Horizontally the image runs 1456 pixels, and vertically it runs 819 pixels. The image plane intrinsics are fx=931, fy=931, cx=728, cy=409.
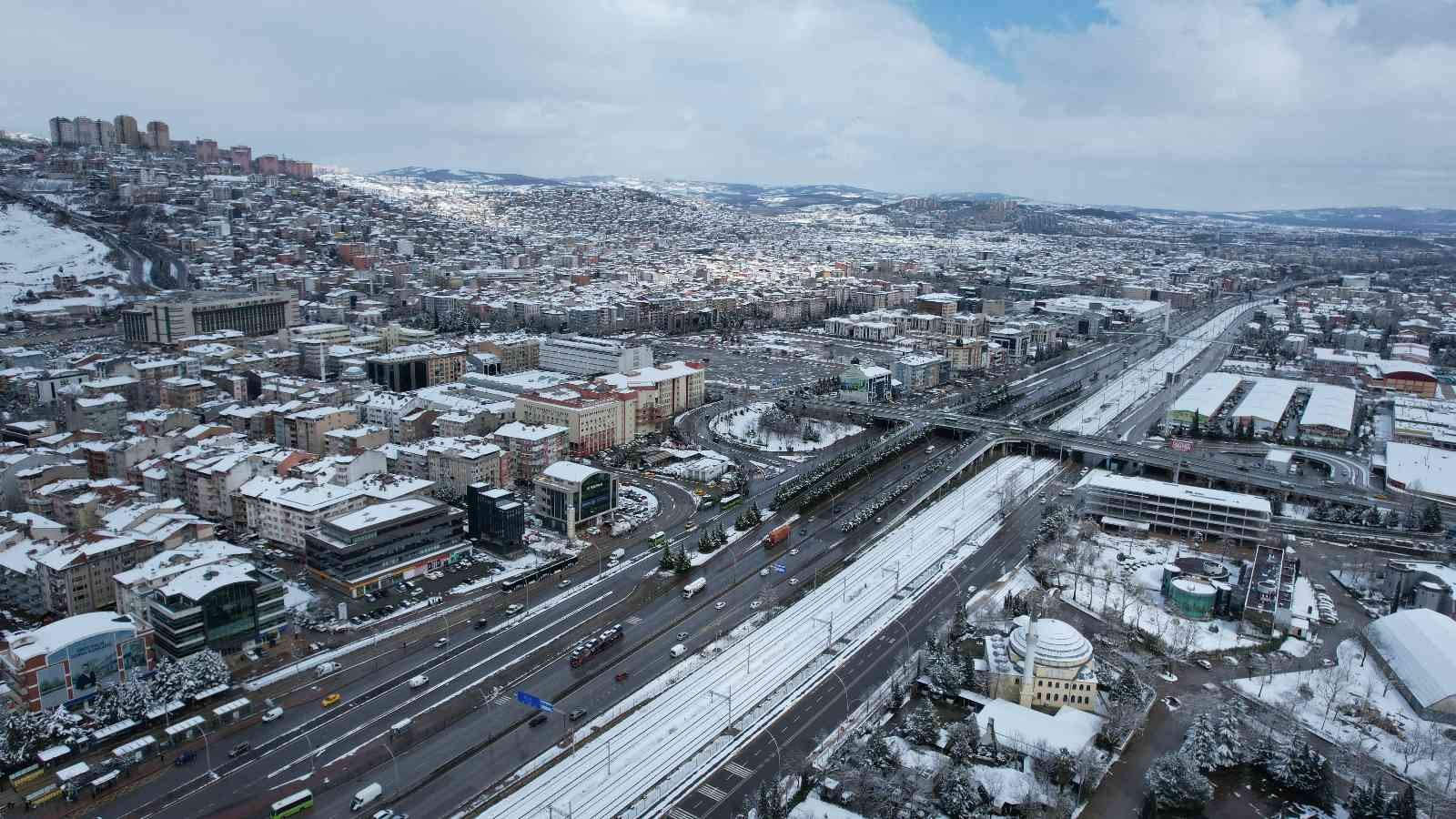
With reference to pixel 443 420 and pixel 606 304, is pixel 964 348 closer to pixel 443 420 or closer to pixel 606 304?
pixel 606 304

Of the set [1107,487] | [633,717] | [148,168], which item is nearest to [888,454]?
[1107,487]

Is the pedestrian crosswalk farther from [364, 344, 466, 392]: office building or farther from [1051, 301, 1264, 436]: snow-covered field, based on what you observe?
[364, 344, 466, 392]: office building

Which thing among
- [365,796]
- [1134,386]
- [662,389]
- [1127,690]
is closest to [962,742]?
[1127,690]

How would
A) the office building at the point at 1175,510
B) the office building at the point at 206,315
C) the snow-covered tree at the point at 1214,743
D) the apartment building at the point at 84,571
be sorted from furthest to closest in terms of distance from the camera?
the office building at the point at 206,315 → the office building at the point at 1175,510 → the apartment building at the point at 84,571 → the snow-covered tree at the point at 1214,743

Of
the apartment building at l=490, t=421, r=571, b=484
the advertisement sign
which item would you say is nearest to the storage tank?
the apartment building at l=490, t=421, r=571, b=484

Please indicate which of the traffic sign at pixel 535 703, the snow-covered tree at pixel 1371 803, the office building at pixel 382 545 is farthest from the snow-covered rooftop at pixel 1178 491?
the office building at pixel 382 545

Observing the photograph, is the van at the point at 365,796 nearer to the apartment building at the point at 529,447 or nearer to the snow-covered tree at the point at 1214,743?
the snow-covered tree at the point at 1214,743

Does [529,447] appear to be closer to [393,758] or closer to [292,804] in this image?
[393,758]
